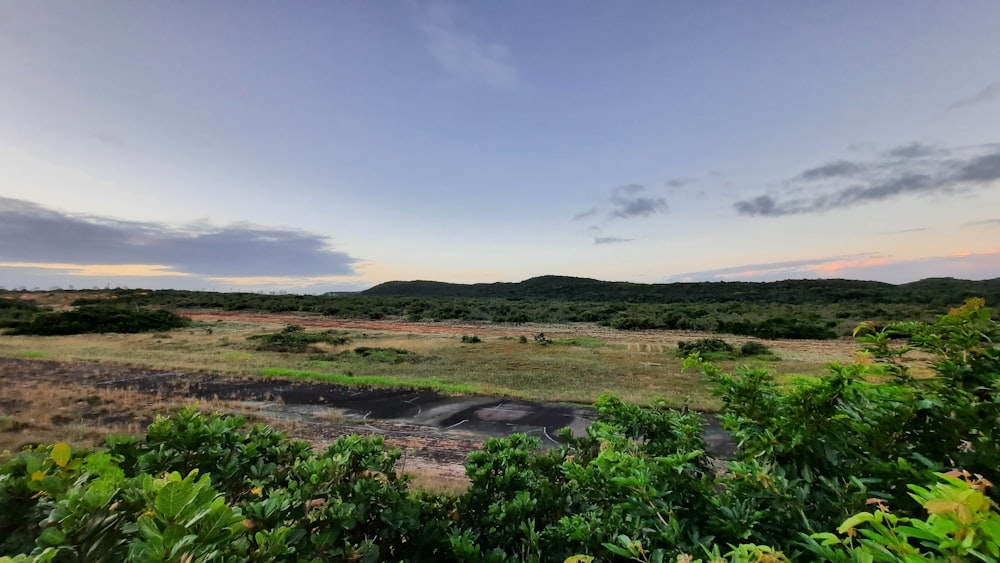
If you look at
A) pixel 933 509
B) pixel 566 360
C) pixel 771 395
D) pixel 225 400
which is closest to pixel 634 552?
pixel 933 509

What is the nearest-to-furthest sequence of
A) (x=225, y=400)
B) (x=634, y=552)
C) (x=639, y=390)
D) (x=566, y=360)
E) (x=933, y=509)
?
(x=933, y=509), (x=634, y=552), (x=225, y=400), (x=639, y=390), (x=566, y=360)

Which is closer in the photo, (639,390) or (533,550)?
(533,550)

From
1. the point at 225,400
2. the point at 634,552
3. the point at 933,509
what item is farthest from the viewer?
the point at 225,400

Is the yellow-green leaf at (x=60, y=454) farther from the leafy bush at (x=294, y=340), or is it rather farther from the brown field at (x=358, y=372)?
the leafy bush at (x=294, y=340)

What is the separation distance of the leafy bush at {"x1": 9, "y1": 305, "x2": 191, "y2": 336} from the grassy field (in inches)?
85.6

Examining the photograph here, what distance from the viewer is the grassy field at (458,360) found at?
14.9 m

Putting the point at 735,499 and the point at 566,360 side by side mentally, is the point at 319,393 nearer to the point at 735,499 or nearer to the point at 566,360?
the point at 566,360

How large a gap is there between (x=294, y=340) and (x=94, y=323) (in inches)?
684

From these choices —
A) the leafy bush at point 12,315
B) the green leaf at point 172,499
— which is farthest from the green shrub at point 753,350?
the leafy bush at point 12,315

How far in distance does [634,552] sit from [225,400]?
13049mm

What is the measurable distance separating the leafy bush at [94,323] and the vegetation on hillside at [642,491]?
3698 centimetres

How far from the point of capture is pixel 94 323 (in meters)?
31.2

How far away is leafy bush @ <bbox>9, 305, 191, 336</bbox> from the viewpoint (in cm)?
2906

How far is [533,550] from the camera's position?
2.50 metres
